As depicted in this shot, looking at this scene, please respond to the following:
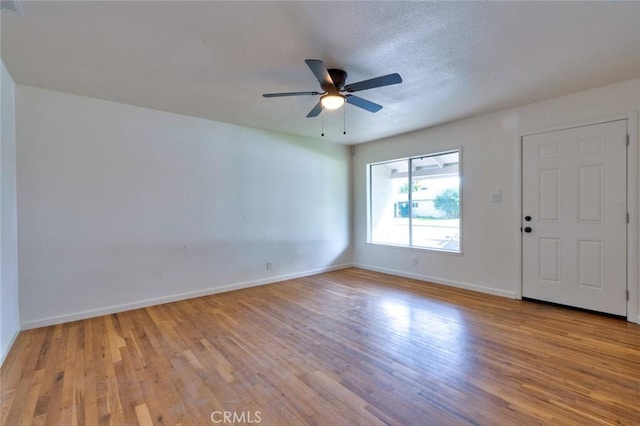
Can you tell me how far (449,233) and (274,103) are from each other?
3321 mm

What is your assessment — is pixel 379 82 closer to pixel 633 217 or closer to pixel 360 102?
pixel 360 102

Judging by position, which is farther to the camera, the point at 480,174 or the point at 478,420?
the point at 480,174

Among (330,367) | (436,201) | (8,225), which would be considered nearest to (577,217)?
(436,201)

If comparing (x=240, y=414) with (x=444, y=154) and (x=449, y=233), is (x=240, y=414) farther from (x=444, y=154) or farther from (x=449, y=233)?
(x=444, y=154)

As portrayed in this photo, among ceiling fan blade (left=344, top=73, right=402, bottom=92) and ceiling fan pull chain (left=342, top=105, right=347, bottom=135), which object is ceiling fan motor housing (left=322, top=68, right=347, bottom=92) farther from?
ceiling fan pull chain (left=342, top=105, right=347, bottom=135)

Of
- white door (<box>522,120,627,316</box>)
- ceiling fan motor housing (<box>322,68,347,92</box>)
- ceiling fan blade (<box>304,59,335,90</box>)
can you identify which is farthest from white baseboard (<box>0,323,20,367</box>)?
white door (<box>522,120,627,316</box>)

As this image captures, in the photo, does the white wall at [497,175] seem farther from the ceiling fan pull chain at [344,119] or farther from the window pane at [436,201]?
the ceiling fan pull chain at [344,119]

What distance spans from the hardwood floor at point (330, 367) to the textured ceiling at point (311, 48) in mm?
2520

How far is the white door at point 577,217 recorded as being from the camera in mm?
3201

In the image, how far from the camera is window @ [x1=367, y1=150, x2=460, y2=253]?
470 centimetres

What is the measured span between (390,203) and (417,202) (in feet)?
2.10

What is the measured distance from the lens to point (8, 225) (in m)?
2.73

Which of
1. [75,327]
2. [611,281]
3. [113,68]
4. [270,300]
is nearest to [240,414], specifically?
[270,300]

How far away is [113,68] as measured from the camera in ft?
8.93
